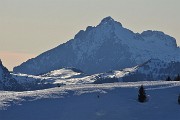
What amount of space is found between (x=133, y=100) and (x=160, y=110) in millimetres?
6977

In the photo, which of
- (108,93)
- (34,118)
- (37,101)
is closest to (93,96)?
(108,93)

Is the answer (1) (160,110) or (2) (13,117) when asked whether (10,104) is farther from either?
(1) (160,110)

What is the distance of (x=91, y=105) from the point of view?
98625 mm

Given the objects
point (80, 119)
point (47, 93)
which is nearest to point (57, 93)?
point (47, 93)

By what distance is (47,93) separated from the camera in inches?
4181

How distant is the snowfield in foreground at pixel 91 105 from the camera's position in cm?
9175

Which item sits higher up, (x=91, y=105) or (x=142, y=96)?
(x=142, y=96)

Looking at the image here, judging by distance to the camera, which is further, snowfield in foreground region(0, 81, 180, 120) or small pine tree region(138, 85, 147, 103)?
small pine tree region(138, 85, 147, 103)

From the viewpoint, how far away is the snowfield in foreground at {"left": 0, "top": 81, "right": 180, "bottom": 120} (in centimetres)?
9175

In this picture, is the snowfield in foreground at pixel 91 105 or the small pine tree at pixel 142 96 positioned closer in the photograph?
the snowfield in foreground at pixel 91 105

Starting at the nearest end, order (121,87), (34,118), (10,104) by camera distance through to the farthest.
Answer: (34,118) < (10,104) < (121,87)

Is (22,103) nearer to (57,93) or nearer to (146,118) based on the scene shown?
(57,93)

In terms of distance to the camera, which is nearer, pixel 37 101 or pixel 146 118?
pixel 146 118

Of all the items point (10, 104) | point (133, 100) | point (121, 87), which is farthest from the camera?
point (121, 87)
